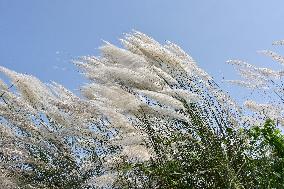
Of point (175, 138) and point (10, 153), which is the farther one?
point (10, 153)

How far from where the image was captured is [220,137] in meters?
3.20

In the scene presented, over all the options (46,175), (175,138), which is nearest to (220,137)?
(175,138)

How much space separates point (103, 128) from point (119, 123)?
906mm

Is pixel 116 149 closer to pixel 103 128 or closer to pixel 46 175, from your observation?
pixel 103 128

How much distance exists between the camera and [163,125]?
11.2ft

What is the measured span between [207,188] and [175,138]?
345 mm

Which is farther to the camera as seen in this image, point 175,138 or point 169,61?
point 169,61

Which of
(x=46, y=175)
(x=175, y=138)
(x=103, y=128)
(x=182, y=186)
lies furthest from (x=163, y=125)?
(x=46, y=175)

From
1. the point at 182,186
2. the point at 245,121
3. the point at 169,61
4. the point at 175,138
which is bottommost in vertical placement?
the point at 182,186

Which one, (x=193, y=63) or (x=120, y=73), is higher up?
(x=193, y=63)

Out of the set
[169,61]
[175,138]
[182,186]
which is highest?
[169,61]

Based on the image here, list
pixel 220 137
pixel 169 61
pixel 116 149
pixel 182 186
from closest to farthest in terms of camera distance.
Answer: pixel 182 186
pixel 220 137
pixel 169 61
pixel 116 149

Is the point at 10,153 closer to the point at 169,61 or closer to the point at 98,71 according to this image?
the point at 98,71

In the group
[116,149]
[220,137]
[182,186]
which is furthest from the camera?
[116,149]
